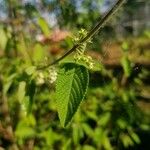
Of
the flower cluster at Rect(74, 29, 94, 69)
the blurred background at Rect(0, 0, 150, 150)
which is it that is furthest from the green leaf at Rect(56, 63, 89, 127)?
the blurred background at Rect(0, 0, 150, 150)

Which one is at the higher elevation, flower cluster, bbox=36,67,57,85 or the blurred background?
flower cluster, bbox=36,67,57,85

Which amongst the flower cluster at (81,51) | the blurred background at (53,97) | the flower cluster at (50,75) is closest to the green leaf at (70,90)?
the flower cluster at (81,51)

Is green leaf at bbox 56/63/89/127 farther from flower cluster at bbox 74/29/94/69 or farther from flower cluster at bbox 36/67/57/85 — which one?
flower cluster at bbox 36/67/57/85

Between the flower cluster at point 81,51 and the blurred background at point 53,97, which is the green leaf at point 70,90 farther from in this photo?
the blurred background at point 53,97

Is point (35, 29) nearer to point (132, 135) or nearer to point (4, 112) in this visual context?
point (4, 112)

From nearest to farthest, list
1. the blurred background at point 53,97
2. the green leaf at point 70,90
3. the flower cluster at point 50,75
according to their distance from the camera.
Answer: the green leaf at point 70,90 → the flower cluster at point 50,75 → the blurred background at point 53,97

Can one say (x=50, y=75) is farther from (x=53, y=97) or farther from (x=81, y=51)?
(x=53, y=97)

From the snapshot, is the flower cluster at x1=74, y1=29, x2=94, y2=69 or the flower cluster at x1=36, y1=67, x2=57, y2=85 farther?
the flower cluster at x1=36, y1=67, x2=57, y2=85

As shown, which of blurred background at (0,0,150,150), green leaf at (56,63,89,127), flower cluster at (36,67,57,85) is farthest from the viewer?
blurred background at (0,0,150,150)

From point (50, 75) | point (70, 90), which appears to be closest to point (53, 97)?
point (50, 75)
